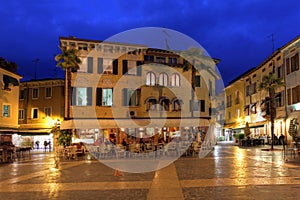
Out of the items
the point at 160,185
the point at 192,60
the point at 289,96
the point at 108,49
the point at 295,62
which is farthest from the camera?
the point at 108,49

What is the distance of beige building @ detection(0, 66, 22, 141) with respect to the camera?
109 ft

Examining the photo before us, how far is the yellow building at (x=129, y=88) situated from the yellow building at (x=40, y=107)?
7.86 m

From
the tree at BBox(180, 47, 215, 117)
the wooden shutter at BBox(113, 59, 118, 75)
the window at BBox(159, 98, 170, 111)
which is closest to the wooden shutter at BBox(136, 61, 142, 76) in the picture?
the wooden shutter at BBox(113, 59, 118, 75)

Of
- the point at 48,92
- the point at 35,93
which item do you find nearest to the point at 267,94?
the point at 48,92

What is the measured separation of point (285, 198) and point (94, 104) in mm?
27619

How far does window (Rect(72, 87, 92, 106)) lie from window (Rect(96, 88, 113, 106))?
79 centimetres

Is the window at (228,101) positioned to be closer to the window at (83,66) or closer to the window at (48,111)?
the window at (48,111)

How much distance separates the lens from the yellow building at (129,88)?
→ 34688 mm

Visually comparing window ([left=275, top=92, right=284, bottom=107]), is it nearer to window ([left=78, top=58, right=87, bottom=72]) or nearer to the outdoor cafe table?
the outdoor cafe table

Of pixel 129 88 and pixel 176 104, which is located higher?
pixel 129 88

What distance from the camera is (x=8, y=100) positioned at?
1363 inches

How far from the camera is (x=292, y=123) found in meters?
32.2

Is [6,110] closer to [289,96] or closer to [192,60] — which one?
[192,60]

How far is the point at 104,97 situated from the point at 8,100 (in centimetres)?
933
